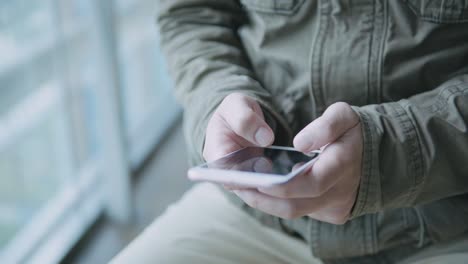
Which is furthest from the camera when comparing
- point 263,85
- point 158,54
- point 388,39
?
point 158,54

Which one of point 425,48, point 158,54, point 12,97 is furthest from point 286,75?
point 158,54

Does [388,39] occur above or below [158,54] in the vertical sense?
above

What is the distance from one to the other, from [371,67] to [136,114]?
1411 mm

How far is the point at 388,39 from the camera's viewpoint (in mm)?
579

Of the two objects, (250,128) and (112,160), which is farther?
(112,160)

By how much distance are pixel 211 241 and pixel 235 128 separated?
17 centimetres

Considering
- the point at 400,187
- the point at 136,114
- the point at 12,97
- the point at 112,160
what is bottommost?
the point at 136,114

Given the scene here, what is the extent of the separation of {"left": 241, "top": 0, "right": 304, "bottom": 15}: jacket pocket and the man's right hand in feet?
0.38

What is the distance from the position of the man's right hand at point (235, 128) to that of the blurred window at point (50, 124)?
2.37 feet

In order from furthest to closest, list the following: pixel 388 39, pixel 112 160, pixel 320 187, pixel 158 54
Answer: pixel 158 54
pixel 112 160
pixel 388 39
pixel 320 187

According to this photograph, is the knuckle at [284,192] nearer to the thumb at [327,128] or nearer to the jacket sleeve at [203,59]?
the thumb at [327,128]

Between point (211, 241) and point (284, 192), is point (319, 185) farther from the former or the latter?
point (211, 241)

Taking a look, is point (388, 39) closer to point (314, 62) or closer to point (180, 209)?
point (314, 62)

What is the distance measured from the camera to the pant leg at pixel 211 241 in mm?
622
